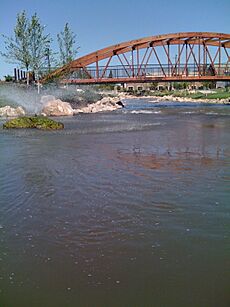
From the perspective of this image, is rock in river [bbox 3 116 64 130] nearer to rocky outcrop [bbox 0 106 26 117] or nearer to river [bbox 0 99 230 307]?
rocky outcrop [bbox 0 106 26 117]

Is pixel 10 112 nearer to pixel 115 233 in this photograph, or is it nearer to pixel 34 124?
pixel 34 124

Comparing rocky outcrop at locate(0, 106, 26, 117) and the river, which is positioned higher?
rocky outcrop at locate(0, 106, 26, 117)

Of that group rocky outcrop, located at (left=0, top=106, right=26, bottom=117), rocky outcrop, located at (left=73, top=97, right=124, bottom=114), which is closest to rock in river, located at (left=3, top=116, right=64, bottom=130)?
rocky outcrop, located at (left=0, top=106, right=26, bottom=117)

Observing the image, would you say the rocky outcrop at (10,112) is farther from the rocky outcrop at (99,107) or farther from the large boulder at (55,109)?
the rocky outcrop at (99,107)

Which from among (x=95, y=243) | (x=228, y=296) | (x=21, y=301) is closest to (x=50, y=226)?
(x=95, y=243)

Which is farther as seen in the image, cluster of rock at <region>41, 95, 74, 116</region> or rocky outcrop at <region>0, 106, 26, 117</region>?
cluster of rock at <region>41, 95, 74, 116</region>

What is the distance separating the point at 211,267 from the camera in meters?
5.68

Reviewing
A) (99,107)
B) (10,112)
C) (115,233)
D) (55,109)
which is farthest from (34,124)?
(99,107)

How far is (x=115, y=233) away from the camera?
6980 mm

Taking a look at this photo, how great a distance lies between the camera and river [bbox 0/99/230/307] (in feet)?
16.8

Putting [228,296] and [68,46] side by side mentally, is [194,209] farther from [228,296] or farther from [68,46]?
[68,46]

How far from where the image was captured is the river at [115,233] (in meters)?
5.11

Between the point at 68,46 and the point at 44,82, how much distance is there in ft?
51.5

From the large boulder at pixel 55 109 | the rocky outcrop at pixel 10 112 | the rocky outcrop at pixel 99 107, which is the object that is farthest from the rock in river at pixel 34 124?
the rocky outcrop at pixel 99 107
